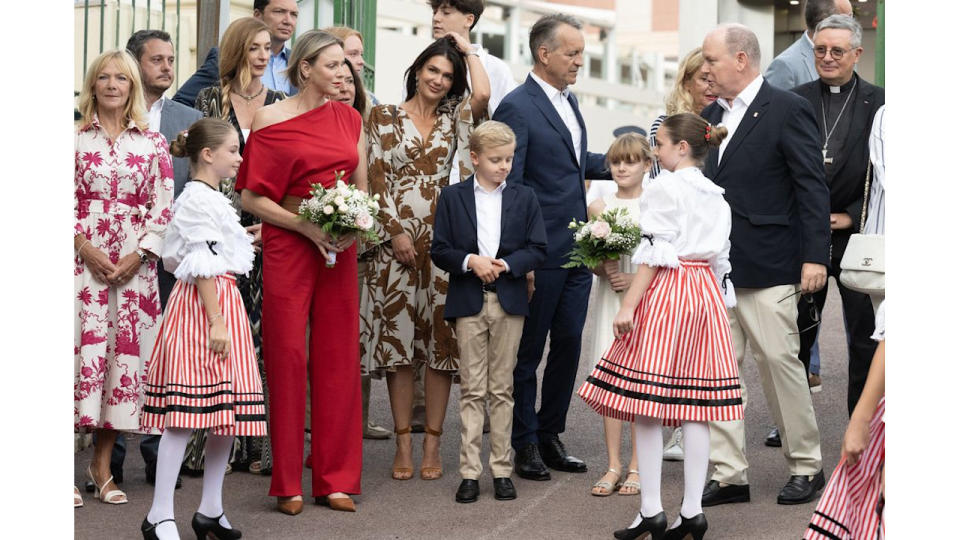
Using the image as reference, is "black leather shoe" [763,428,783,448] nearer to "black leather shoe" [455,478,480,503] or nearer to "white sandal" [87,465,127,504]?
"black leather shoe" [455,478,480,503]

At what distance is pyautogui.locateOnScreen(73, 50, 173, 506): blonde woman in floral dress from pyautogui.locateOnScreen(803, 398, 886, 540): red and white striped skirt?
3343 millimetres

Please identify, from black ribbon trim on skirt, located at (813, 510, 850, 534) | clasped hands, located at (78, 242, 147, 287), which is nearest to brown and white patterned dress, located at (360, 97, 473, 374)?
clasped hands, located at (78, 242, 147, 287)

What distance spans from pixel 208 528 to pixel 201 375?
0.62m

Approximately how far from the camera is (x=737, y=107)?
6043mm

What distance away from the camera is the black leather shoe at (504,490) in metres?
6.02

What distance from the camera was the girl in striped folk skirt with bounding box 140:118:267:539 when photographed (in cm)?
509

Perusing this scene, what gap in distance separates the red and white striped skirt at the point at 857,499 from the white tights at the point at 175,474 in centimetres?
245

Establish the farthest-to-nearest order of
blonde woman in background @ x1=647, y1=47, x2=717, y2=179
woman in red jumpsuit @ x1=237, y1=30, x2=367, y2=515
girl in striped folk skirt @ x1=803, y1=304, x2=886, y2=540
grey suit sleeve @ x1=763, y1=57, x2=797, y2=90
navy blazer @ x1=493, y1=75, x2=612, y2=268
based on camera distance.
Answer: grey suit sleeve @ x1=763, y1=57, x2=797, y2=90
blonde woman in background @ x1=647, y1=47, x2=717, y2=179
navy blazer @ x1=493, y1=75, x2=612, y2=268
woman in red jumpsuit @ x1=237, y1=30, x2=367, y2=515
girl in striped folk skirt @ x1=803, y1=304, x2=886, y2=540

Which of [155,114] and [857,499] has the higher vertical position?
[155,114]

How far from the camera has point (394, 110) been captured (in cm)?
649

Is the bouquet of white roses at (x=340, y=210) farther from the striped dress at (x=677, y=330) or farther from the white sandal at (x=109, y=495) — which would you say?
the white sandal at (x=109, y=495)

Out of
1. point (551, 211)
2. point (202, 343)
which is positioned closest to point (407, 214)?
point (551, 211)

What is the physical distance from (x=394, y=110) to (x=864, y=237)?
2.37 m

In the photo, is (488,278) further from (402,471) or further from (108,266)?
(108,266)
